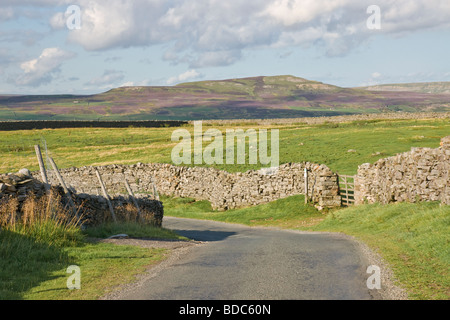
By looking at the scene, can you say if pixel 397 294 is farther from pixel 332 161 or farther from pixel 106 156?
pixel 106 156

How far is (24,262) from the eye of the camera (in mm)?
12531

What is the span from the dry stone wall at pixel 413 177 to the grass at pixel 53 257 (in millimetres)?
13154

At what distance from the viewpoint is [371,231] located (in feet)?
73.0

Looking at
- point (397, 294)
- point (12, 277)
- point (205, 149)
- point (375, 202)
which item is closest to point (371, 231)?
point (375, 202)

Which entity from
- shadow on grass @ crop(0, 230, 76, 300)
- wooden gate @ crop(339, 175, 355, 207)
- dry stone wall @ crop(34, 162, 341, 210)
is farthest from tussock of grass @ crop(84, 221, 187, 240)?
wooden gate @ crop(339, 175, 355, 207)

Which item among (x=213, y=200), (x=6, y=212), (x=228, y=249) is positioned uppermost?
(x=6, y=212)

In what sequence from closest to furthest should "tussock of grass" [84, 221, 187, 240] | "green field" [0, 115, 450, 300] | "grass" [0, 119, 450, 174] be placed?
"green field" [0, 115, 450, 300], "tussock of grass" [84, 221, 187, 240], "grass" [0, 119, 450, 174]

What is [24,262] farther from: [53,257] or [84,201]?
[84,201]

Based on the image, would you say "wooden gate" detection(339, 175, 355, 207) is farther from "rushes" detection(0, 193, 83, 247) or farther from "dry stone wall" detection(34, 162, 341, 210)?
"rushes" detection(0, 193, 83, 247)

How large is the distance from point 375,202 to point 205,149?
3649 cm

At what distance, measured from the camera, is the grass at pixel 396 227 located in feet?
37.4

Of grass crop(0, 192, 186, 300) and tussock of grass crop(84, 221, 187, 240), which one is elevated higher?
grass crop(0, 192, 186, 300)

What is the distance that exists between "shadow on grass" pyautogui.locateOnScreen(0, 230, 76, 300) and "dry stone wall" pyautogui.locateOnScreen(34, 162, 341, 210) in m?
12.8

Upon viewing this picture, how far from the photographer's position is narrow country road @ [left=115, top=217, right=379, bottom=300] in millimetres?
9609
